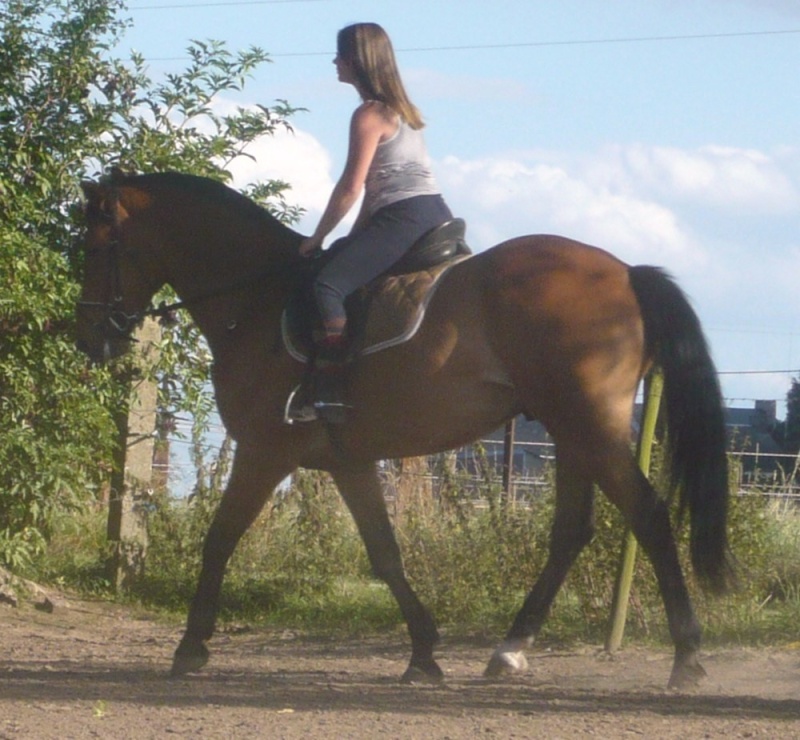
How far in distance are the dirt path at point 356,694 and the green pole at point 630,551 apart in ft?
0.51

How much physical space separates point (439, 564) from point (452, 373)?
2634mm

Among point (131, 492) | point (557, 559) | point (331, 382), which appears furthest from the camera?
point (131, 492)

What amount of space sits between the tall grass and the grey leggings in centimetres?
223

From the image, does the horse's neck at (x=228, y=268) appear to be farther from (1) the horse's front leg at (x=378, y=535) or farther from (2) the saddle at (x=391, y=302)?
(1) the horse's front leg at (x=378, y=535)

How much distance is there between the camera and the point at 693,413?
19.8 ft

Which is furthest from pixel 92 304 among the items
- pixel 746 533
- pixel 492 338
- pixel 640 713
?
pixel 746 533

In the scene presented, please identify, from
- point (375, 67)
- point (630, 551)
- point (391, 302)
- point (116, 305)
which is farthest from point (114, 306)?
point (630, 551)

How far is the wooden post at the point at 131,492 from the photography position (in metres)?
9.30

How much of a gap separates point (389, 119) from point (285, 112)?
3033 mm

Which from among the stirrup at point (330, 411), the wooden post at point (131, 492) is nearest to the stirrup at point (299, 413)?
the stirrup at point (330, 411)

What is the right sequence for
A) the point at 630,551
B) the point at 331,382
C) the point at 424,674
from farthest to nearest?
the point at 630,551, the point at 424,674, the point at 331,382

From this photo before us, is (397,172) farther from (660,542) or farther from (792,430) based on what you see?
(792,430)

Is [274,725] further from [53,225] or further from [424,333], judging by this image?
[53,225]

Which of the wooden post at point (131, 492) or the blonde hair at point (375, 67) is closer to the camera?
the blonde hair at point (375, 67)
